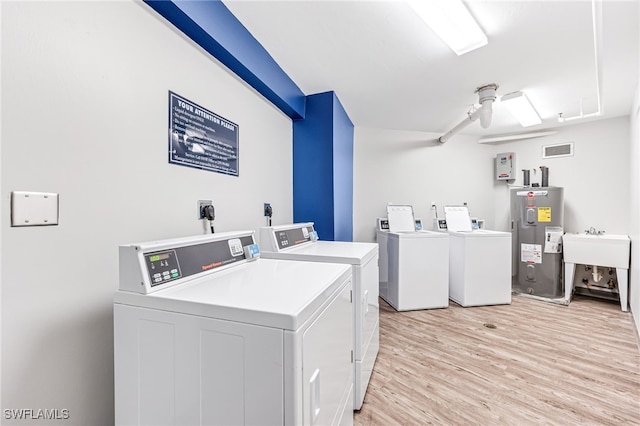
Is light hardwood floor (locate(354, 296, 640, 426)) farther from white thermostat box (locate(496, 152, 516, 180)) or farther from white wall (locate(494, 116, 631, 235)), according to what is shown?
white thermostat box (locate(496, 152, 516, 180))

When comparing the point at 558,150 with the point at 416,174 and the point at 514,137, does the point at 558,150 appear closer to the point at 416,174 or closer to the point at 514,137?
the point at 514,137

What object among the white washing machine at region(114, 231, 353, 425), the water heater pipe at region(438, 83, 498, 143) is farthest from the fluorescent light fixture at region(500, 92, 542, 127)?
the white washing machine at region(114, 231, 353, 425)

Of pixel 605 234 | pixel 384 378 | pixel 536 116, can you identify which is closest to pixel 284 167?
pixel 384 378

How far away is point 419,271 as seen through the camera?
10.2 feet

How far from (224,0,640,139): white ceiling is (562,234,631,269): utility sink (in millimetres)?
1493

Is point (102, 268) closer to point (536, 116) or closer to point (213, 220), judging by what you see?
point (213, 220)

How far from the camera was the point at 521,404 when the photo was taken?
1.60 meters

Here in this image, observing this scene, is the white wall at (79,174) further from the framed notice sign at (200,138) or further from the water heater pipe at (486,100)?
the water heater pipe at (486,100)

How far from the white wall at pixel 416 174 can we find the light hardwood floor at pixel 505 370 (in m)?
1.56

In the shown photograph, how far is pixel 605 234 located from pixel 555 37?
2.99 meters

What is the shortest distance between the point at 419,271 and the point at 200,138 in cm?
265

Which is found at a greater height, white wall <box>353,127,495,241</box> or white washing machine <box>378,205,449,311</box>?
white wall <box>353,127,495,241</box>

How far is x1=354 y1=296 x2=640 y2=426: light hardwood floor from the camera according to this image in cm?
154

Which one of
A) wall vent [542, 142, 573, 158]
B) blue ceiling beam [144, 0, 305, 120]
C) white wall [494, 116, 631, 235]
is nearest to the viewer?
blue ceiling beam [144, 0, 305, 120]
